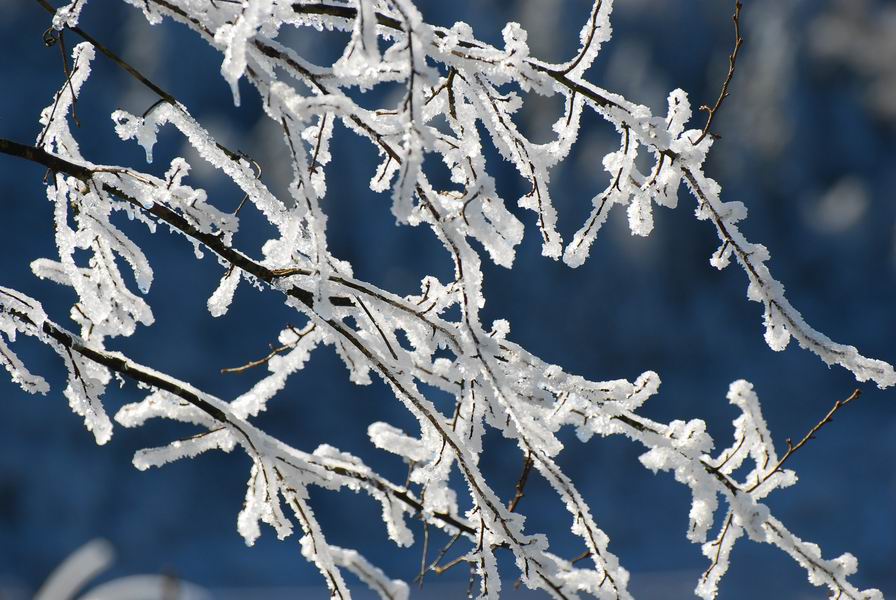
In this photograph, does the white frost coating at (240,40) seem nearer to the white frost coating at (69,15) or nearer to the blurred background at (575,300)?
the white frost coating at (69,15)

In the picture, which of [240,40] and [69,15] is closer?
[240,40]

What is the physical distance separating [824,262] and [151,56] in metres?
11.6

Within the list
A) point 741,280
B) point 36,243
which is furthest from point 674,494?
point 36,243

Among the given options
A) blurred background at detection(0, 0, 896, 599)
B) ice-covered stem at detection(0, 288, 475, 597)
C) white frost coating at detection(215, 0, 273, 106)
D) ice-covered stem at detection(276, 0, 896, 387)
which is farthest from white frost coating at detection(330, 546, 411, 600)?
blurred background at detection(0, 0, 896, 599)

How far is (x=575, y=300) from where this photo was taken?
44.4 feet

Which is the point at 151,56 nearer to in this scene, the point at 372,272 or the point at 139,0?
the point at 372,272

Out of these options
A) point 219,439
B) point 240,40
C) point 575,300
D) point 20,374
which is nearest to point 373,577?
point 219,439

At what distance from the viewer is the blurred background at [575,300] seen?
1204 centimetres

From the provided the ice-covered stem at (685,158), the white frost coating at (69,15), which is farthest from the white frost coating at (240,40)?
the white frost coating at (69,15)

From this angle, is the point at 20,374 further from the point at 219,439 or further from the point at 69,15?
the point at 69,15

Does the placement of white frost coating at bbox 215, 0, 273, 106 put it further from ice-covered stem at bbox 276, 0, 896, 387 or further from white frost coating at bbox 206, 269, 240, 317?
white frost coating at bbox 206, 269, 240, 317

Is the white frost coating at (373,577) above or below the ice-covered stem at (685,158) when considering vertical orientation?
below

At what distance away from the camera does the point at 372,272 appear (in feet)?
43.8

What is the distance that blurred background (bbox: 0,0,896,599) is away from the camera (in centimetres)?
1204
